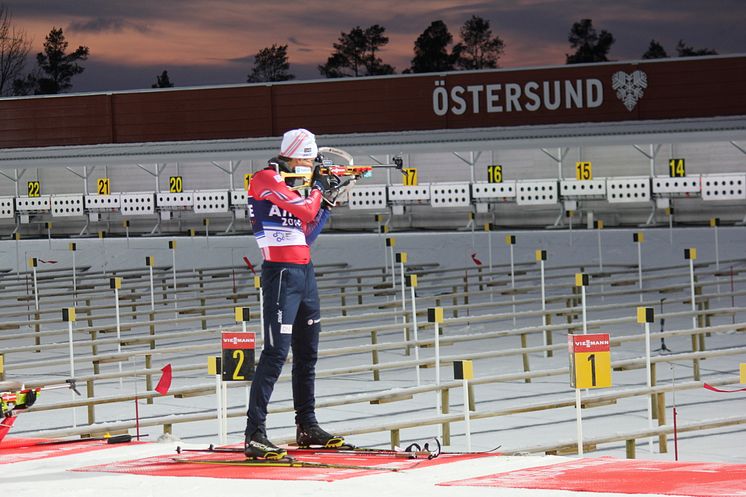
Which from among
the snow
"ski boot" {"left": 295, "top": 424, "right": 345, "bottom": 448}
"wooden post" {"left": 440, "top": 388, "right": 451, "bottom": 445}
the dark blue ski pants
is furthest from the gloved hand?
"wooden post" {"left": 440, "top": 388, "right": 451, "bottom": 445}

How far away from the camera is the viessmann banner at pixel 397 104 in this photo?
84.2ft

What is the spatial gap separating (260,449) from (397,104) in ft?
71.2

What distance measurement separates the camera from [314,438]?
7.10 m

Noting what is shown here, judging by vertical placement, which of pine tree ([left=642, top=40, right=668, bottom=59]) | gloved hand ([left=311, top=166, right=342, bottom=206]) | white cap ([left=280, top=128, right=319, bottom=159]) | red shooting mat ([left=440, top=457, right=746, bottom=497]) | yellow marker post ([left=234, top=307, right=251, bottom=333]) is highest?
pine tree ([left=642, top=40, right=668, bottom=59])

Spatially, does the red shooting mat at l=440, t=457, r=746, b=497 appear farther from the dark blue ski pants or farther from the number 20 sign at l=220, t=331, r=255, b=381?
the number 20 sign at l=220, t=331, r=255, b=381

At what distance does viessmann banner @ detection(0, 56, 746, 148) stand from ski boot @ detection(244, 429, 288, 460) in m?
20.4

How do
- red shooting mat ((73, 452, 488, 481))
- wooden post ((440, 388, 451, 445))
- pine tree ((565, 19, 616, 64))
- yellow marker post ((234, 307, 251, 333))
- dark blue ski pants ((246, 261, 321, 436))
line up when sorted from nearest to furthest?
red shooting mat ((73, 452, 488, 481)) → dark blue ski pants ((246, 261, 321, 436)) → yellow marker post ((234, 307, 251, 333)) → wooden post ((440, 388, 451, 445)) → pine tree ((565, 19, 616, 64))

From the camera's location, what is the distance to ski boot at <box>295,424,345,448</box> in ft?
23.2

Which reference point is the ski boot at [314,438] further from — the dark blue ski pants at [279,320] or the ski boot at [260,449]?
the ski boot at [260,449]

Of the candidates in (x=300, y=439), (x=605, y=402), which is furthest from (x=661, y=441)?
(x=300, y=439)

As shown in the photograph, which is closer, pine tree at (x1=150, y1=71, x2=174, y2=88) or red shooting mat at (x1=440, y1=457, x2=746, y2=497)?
red shooting mat at (x1=440, y1=457, x2=746, y2=497)

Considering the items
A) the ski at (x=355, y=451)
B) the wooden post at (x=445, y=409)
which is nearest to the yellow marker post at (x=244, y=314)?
the wooden post at (x=445, y=409)

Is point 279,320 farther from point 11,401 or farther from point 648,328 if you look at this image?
point 648,328

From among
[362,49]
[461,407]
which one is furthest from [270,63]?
[461,407]
